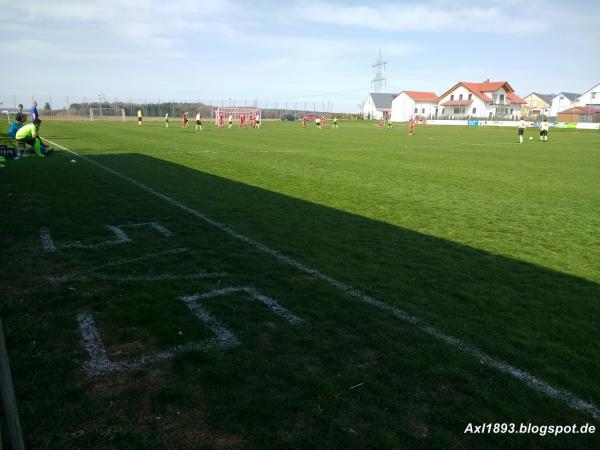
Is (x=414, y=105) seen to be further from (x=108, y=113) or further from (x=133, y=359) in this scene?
(x=133, y=359)

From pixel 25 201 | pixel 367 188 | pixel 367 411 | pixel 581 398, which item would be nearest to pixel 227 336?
pixel 367 411

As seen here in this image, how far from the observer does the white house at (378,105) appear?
104625 millimetres

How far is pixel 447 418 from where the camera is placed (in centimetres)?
290

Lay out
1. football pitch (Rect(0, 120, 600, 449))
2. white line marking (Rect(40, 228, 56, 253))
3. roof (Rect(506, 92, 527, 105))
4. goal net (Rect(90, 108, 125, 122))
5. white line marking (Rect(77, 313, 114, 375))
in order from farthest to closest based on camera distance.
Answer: roof (Rect(506, 92, 527, 105)), goal net (Rect(90, 108, 125, 122)), white line marking (Rect(40, 228, 56, 253)), white line marking (Rect(77, 313, 114, 375)), football pitch (Rect(0, 120, 600, 449))

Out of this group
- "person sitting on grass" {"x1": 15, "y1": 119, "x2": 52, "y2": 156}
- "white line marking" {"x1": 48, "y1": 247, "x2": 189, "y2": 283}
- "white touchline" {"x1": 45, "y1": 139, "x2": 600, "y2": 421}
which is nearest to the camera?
"white touchline" {"x1": 45, "y1": 139, "x2": 600, "y2": 421}

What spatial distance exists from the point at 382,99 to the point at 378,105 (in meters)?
2.58

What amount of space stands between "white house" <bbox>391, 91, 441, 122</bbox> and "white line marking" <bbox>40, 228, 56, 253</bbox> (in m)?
93.7

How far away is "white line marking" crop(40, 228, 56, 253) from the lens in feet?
19.6

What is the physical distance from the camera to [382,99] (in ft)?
352

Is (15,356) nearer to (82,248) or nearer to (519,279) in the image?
(82,248)

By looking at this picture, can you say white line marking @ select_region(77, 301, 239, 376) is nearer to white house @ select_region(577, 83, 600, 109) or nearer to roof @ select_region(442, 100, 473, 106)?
roof @ select_region(442, 100, 473, 106)

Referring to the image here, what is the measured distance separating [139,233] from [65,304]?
101 inches

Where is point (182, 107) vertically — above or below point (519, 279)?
above

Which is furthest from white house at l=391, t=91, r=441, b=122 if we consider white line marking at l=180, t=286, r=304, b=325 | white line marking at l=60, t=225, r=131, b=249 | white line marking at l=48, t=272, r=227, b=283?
white line marking at l=180, t=286, r=304, b=325
